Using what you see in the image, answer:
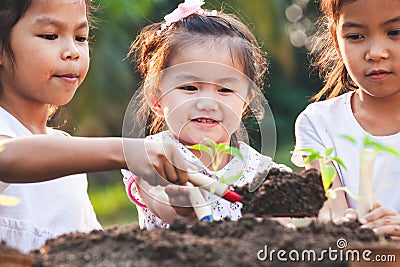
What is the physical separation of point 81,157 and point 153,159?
205mm

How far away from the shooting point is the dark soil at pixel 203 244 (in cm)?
150

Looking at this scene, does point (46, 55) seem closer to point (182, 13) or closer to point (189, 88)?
point (189, 88)

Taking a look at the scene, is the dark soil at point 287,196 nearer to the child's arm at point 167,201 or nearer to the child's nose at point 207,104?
the child's arm at point 167,201

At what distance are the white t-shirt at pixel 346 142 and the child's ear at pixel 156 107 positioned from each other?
610mm

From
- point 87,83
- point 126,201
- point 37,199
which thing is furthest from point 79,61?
point 87,83

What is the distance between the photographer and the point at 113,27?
11.4 metres

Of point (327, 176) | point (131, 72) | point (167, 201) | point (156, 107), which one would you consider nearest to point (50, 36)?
point (156, 107)

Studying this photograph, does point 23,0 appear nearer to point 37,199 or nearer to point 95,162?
point 37,199

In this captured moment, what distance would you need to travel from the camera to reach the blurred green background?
1046 cm

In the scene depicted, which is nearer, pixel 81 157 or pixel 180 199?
pixel 81 157

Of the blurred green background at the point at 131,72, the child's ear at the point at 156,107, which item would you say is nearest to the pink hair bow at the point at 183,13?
the child's ear at the point at 156,107

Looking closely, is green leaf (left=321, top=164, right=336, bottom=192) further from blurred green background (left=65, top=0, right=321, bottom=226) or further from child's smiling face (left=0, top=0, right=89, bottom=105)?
blurred green background (left=65, top=0, right=321, bottom=226)

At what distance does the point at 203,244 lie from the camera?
5.11 ft

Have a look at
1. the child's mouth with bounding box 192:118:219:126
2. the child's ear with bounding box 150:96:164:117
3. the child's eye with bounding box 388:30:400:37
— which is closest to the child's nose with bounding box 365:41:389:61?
the child's eye with bounding box 388:30:400:37
